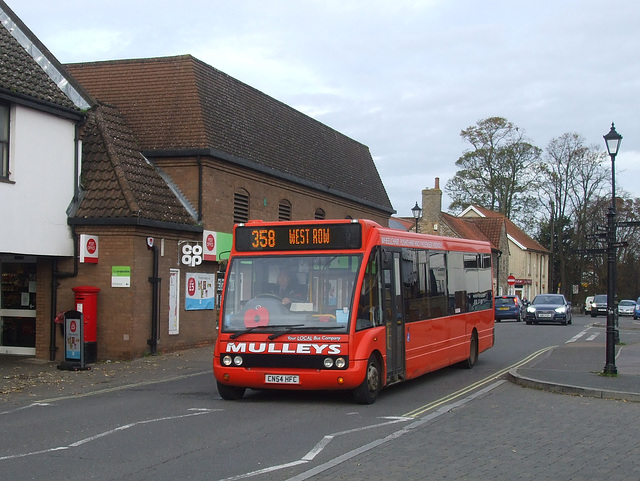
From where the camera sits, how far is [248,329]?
11.7 m

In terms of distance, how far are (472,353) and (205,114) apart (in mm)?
10583

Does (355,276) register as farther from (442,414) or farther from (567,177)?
(567,177)

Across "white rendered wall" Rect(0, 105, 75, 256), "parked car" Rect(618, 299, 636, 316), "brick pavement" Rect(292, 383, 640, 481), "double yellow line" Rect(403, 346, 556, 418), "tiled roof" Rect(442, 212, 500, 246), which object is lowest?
"parked car" Rect(618, 299, 636, 316)

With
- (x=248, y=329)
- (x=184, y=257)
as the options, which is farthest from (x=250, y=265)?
(x=184, y=257)

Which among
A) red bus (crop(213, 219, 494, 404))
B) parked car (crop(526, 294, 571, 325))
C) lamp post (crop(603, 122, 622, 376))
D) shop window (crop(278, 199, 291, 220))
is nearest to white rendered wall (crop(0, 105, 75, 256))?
red bus (crop(213, 219, 494, 404))

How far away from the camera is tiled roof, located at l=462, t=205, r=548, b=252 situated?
73.3 metres

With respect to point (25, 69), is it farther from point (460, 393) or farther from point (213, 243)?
point (460, 393)

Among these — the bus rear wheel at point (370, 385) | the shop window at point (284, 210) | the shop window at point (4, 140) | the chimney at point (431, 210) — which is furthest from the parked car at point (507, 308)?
the bus rear wheel at point (370, 385)

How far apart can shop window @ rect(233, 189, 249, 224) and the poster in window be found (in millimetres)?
2199

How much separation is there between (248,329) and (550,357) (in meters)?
10.3

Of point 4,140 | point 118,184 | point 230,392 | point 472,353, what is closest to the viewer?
point 230,392

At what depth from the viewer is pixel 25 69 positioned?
61.7 ft

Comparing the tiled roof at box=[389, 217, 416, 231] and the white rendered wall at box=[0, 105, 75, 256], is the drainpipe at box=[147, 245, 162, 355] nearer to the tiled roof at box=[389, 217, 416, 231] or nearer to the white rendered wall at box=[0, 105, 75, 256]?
the white rendered wall at box=[0, 105, 75, 256]

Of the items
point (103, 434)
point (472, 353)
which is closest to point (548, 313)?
point (472, 353)
